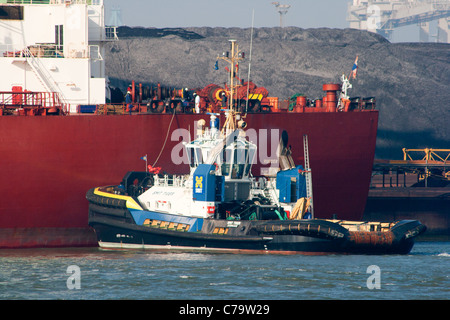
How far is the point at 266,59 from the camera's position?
187 ft

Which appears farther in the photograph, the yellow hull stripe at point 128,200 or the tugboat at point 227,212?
the yellow hull stripe at point 128,200

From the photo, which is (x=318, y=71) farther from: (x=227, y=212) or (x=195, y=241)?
(x=195, y=241)

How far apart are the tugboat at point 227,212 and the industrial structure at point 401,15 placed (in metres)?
109

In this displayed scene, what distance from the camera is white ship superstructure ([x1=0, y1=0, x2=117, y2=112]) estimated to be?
30.0 m

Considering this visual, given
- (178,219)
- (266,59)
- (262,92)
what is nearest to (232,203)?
(178,219)

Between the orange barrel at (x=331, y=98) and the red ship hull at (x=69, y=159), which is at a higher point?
the orange barrel at (x=331, y=98)

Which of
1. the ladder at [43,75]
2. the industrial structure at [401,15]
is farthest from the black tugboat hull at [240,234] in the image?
the industrial structure at [401,15]

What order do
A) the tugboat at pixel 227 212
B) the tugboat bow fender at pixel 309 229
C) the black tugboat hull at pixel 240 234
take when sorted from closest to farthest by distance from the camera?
the tugboat bow fender at pixel 309 229
the black tugboat hull at pixel 240 234
the tugboat at pixel 227 212

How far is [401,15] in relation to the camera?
135 m

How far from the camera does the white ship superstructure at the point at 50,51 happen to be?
30.0 m

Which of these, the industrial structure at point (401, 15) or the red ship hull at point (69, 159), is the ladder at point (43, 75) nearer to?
the red ship hull at point (69, 159)

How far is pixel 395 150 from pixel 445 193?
15960 mm

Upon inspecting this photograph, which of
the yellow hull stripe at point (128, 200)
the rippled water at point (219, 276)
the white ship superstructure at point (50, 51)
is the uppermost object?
the white ship superstructure at point (50, 51)
